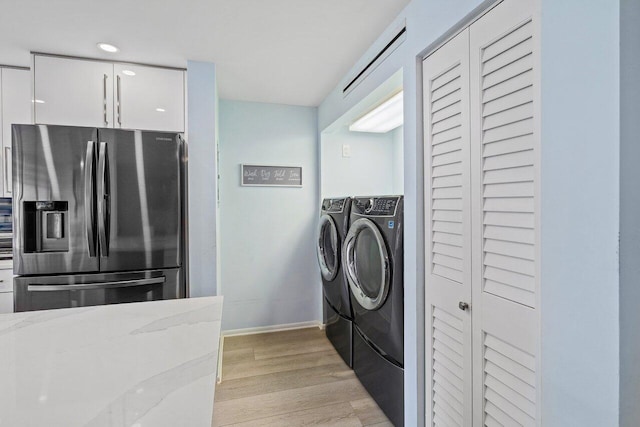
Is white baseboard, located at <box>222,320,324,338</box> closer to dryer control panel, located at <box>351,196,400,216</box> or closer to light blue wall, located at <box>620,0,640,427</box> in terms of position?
dryer control panel, located at <box>351,196,400,216</box>

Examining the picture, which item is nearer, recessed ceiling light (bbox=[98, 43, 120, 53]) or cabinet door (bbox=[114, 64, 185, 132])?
recessed ceiling light (bbox=[98, 43, 120, 53])

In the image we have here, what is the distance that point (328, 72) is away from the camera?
2.49 m

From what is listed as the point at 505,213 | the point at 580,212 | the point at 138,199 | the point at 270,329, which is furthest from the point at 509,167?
the point at 270,329

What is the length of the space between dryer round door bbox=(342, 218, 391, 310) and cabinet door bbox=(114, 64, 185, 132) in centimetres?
156

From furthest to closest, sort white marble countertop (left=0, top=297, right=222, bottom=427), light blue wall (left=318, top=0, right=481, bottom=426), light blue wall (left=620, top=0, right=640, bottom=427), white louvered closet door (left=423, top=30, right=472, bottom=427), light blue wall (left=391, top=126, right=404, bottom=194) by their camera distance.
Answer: light blue wall (left=391, top=126, right=404, bottom=194)
light blue wall (left=318, top=0, right=481, bottom=426)
white louvered closet door (left=423, top=30, right=472, bottom=427)
light blue wall (left=620, top=0, right=640, bottom=427)
white marble countertop (left=0, top=297, right=222, bottom=427)

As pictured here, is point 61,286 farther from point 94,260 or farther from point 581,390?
point 581,390

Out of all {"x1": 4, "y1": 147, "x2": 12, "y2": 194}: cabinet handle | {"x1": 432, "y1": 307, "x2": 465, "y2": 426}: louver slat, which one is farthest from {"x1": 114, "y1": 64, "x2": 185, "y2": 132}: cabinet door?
{"x1": 432, "y1": 307, "x2": 465, "y2": 426}: louver slat

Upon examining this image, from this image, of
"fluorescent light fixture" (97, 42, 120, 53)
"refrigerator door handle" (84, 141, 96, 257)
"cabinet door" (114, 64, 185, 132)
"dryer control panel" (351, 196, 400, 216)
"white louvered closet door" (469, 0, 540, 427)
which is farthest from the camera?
"cabinet door" (114, 64, 185, 132)

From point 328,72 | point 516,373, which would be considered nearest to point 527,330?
point 516,373

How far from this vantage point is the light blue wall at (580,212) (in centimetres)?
74

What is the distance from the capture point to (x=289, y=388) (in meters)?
2.20

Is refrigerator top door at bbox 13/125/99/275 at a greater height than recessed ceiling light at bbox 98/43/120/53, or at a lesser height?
lesser

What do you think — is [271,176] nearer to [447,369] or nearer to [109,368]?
[447,369]

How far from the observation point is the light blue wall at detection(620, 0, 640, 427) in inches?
28.4
